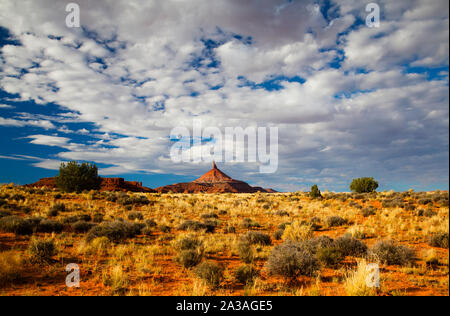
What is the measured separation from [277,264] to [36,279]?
309 inches

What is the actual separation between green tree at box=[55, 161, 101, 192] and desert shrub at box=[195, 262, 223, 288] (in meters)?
34.1

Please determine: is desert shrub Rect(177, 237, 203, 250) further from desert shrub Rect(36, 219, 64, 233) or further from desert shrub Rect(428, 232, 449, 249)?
desert shrub Rect(428, 232, 449, 249)

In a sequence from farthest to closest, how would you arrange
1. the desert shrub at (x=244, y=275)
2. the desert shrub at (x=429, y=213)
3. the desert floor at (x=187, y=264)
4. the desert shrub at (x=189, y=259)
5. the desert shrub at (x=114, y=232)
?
the desert shrub at (x=429, y=213)
the desert shrub at (x=114, y=232)
the desert shrub at (x=189, y=259)
the desert shrub at (x=244, y=275)
the desert floor at (x=187, y=264)

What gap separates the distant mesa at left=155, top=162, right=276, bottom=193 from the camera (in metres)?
124

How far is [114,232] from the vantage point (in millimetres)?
12164

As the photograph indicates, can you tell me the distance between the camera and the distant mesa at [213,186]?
406ft

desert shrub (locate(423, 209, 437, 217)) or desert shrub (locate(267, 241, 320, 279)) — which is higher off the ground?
desert shrub (locate(423, 209, 437, 217))

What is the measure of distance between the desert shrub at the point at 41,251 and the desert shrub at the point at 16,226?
184 inches

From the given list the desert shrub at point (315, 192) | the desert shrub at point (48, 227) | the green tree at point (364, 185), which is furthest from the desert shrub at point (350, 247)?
the green tree at point (364, 185)

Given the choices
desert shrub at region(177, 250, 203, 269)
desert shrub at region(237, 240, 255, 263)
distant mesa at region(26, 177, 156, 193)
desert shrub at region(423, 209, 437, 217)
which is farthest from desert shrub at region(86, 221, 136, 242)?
distant mesa at region(26, 177, 156, 193)

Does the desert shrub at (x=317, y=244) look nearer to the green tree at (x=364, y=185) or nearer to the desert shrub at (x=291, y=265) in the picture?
the desert shrub at (x=291, y=265)

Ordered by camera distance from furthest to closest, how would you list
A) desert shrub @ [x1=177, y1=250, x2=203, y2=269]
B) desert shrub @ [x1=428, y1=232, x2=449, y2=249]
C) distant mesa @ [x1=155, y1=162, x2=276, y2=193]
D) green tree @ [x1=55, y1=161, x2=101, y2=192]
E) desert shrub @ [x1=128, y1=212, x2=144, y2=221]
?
distant mesa @ [x1=155, y1=162, x2=276, y2=193] < green tree @ [x1=55, y1=161, x2=101, y2=192] < desert shrub @ [x1=128, y1=212, x2=144, y2=221] < desert shrub @ [x1=428, y1=232, x2=449, y2=249] < desert shrub @ [x1=177, y1=250, x2=203, y2=269]
